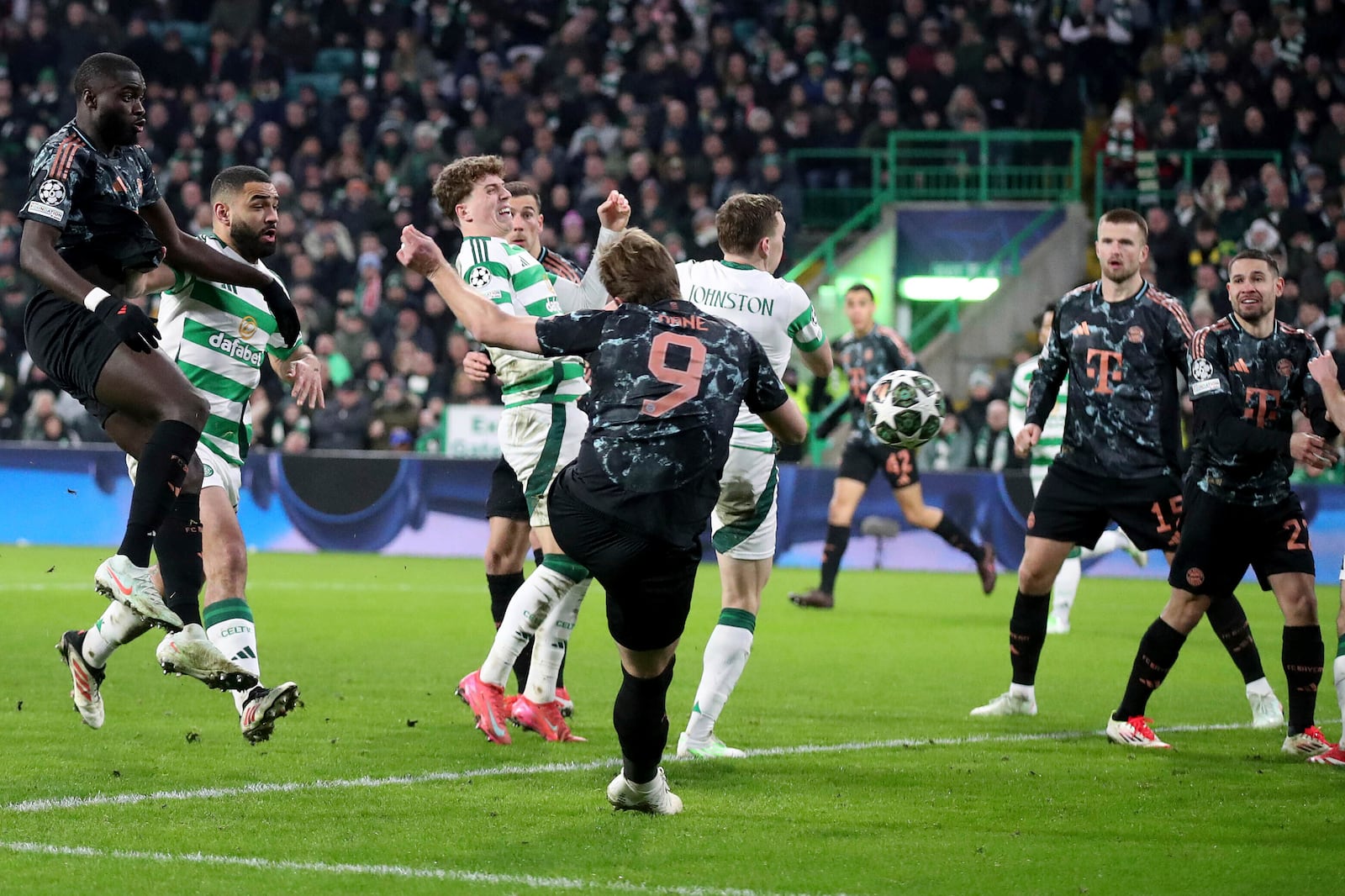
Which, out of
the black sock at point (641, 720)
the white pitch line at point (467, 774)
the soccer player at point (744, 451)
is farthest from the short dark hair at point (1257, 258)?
the black sock at point (641, 720)

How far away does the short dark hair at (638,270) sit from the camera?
5375 mm

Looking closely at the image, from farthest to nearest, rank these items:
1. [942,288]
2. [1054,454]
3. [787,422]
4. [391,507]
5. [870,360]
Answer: [942,288] → [391,507] → [870,360] → [1054,454] → [787,422]

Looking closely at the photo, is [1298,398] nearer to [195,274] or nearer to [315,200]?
[195,274]

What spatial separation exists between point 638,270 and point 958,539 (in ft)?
29.9

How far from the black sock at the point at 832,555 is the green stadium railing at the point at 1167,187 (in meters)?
9.71

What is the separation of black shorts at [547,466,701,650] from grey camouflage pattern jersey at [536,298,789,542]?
55 millimetres

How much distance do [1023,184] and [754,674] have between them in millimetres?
15026

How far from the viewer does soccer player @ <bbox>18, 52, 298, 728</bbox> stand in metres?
5.69

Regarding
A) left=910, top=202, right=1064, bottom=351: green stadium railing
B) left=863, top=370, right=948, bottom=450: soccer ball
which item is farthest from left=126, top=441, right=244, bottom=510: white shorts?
left=910, top=202, right=1064, bottom=351: green stadium railing

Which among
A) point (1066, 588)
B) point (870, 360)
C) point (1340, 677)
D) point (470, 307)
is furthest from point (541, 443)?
point (870, 360)

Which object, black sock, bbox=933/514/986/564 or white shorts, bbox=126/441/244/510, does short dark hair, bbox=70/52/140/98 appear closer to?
white shorts, bbox=126/441/244/510

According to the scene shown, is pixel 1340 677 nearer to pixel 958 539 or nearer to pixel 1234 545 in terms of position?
pixel 1234 545

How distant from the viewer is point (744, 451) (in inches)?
264

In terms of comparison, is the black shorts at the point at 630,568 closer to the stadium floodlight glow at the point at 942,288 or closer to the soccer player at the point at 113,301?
the soccer player at the point at 113,301
